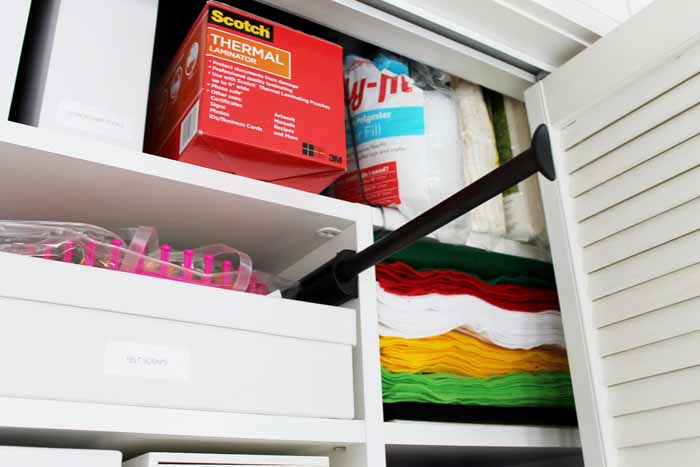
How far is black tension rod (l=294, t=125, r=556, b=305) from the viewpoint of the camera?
57cm

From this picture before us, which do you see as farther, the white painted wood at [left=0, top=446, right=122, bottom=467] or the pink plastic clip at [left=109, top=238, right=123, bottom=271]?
the pink plastic clip at [left=109, top=238, right=123, bottom=271]

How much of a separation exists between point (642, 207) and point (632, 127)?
4.3 inches

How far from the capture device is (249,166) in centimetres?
80

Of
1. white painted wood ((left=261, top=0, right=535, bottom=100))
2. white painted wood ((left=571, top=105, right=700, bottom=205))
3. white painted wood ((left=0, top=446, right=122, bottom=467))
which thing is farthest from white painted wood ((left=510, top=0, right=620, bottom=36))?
white painted wood ((left=0, top=446, right=122, bottom=467))

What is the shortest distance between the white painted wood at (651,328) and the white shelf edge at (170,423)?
348 mm

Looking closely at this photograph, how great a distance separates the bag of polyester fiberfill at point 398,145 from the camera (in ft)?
3.09

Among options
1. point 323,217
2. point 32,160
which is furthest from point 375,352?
point 32,160

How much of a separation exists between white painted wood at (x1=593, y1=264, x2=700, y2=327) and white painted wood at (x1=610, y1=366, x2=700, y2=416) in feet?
0.26

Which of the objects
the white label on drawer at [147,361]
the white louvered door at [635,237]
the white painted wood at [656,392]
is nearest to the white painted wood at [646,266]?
the white louvered door at [635,237]

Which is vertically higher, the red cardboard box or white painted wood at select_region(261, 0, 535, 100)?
white painted wood at select_region(261, 0, 535, 100)

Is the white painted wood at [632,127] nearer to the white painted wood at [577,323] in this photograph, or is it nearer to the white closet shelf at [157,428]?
the white painted wood at [577,323]

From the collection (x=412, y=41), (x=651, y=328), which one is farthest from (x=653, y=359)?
(x=412, y=41)

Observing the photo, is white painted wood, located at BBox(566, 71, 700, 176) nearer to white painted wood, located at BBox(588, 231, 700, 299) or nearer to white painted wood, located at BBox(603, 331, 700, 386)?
white painted wood, located at BBox(588, 231, 700, 299)

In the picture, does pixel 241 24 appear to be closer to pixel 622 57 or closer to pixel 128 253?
pixel 128 253
